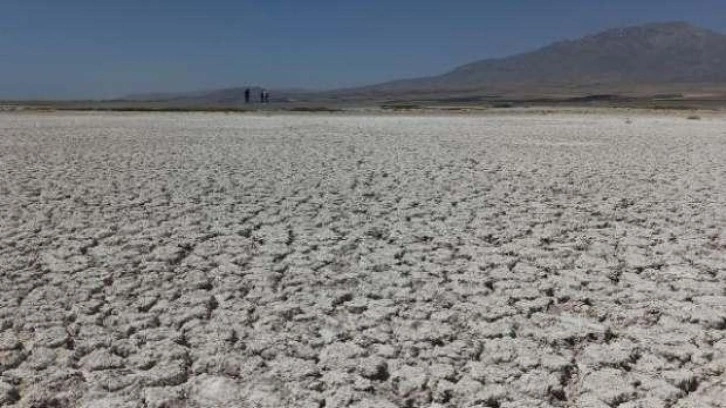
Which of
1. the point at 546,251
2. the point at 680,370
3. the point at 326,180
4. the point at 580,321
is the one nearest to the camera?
the point at 680,370

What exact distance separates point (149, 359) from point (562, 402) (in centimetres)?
180

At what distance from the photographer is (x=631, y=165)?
1053cm

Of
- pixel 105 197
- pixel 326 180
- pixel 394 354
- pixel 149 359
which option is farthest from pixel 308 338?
pixel 326 180

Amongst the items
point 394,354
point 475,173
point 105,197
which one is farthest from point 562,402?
point 475,173

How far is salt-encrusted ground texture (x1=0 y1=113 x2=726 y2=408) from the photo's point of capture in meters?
2.93

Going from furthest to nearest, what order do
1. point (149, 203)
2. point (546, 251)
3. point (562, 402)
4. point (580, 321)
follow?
point (149, 203) < point (546, 251) < point (580, 321) < point (562, 402)

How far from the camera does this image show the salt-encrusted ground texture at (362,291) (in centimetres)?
293

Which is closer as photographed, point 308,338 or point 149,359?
point 149,359

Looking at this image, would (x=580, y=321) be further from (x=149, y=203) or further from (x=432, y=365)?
(x=149, y=203)

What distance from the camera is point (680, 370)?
9.91 ft

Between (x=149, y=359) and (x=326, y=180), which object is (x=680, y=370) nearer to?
(x=149, y=359)

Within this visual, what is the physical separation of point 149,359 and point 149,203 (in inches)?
158

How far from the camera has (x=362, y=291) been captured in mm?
4156

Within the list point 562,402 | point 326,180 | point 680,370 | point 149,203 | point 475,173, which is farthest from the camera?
point 475,173
